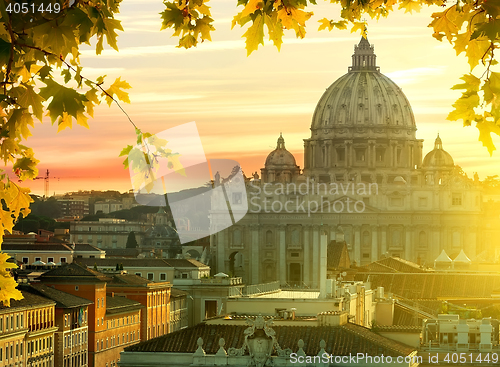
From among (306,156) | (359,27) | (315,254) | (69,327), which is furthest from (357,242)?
(359,27)

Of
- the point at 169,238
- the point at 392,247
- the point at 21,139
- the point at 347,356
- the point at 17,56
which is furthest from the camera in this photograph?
the point at 169,238

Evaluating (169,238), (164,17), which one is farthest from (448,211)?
(164,17)

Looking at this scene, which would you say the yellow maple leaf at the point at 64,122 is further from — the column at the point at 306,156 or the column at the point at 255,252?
the column at the point at 306,156

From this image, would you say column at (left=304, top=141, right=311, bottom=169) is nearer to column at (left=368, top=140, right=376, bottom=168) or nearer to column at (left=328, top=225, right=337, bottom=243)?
column at (left=368, top=140, right=376, bottom=168)

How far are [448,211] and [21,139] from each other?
12397 cm

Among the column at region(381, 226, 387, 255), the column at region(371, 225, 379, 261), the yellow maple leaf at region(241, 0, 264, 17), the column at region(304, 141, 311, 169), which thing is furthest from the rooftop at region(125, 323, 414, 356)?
the column at region(304, 141, 311, 169)

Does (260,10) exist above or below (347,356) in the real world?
above

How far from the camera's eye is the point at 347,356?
34625mm

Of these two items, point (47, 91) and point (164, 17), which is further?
point (164, 17)

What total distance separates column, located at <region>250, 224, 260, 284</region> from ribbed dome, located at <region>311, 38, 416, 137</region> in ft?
69.6

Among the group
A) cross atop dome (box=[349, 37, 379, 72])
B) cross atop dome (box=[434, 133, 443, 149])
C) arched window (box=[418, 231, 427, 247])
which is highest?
cross atop dome (box=[349, 37, 379, 72])

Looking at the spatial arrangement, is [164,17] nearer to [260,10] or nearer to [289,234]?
[260,10]

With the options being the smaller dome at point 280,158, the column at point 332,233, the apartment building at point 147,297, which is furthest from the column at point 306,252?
the apartment building at point 147,297

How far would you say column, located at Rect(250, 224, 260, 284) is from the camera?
127 metres
